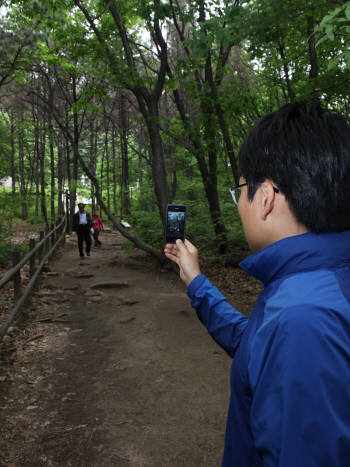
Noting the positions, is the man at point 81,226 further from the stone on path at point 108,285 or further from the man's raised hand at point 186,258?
the man's raised hand at point 186,258

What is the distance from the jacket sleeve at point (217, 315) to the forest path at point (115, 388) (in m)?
2.18

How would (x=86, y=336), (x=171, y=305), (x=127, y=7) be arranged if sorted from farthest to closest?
(x=127, y=7), (x=171, y=305), (x=86, y=336)

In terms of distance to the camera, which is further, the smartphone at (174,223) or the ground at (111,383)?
the ground at (111,383)

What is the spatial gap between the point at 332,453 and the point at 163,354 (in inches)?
187

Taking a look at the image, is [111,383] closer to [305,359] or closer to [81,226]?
[305,359]

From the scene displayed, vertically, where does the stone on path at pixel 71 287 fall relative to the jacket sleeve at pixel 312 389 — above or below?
below

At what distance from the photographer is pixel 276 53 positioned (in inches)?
369

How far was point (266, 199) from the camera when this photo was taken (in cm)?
102

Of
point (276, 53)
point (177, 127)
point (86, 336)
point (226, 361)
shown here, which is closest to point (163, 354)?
point (226, 361)

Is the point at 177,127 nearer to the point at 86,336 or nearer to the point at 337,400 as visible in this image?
the point at 86,336

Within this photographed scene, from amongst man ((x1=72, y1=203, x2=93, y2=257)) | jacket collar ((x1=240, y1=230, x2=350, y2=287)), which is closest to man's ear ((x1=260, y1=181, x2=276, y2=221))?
jacket collar ((x1=240, y1=230, x2=350, y2=287))

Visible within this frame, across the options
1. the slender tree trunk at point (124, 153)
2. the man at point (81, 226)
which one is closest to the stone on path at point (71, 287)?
the man at point (81, 226)

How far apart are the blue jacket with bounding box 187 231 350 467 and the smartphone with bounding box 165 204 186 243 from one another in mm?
1238

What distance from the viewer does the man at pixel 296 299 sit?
0.69 meters
